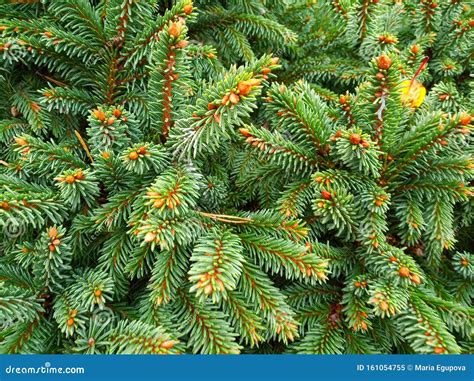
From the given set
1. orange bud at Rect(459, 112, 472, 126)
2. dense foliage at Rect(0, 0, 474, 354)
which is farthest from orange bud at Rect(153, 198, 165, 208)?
orange bud at Rect(459, 112, 472, 126)

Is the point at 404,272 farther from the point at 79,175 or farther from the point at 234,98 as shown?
the point at 79,175

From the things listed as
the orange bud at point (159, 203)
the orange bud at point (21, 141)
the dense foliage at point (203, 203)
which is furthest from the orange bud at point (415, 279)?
the orange bud at point (21, 141)

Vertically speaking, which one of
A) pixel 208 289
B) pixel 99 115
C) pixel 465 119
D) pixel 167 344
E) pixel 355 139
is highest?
pixel 465 119

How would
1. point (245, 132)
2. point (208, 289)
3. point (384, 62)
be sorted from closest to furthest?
point (208, 289)
point (384, 62)
point (245, 132)

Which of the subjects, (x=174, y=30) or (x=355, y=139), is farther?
(x=355, y=139)

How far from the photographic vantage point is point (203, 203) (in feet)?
3.96

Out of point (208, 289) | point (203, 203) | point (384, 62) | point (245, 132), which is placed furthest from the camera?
point (203, 203)

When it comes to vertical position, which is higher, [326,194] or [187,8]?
[187,8]

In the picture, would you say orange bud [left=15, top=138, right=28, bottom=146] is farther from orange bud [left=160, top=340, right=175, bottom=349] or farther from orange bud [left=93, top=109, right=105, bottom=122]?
orange bud [left=160, top=340, right=175, bottom=349]

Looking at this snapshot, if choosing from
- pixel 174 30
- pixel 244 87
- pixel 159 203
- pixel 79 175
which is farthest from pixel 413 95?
pixel 79 175

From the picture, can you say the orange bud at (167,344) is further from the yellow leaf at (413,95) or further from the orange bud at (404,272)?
the yellow leaf at (413,95)

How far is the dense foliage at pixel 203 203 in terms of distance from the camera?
979 mm

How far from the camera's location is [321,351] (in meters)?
1.06

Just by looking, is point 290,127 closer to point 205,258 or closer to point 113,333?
point 205,258
